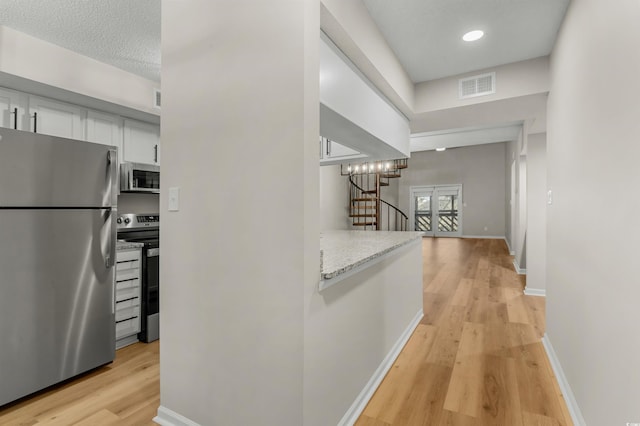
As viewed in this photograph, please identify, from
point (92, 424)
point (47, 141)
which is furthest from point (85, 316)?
point (47, 141)

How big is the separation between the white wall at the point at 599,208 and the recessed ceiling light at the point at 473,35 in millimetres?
524

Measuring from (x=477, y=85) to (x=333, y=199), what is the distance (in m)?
3.76

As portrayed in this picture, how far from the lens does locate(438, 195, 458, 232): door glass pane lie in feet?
36.4

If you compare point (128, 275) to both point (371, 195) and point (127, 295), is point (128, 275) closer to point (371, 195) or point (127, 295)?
point (127, 295)

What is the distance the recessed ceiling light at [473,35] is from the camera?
2352 millimetres

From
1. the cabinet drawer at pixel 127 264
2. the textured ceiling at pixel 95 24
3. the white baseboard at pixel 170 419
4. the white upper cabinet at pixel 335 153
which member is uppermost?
the textured ceiling at pixel 95 24

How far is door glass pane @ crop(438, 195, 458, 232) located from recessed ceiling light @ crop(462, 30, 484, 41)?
9.33m

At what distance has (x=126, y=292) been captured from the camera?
273 cm

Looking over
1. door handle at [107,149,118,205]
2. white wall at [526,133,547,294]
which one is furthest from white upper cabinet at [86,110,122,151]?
white wall at [526,133,547,294]

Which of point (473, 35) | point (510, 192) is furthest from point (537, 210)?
point (510, 192)

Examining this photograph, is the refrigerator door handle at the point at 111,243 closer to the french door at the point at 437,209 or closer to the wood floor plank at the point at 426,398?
the wood floor plank at the point at 426,398

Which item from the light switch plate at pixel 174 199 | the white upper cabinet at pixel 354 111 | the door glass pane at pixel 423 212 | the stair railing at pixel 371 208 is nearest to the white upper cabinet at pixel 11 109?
the light switch plate at pixel 174 199

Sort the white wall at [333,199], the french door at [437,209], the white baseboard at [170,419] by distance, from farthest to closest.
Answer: the french door at [437,209]
the white wall at [333,199]
the white baseboard at [170,419]

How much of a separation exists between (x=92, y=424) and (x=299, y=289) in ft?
4.96
